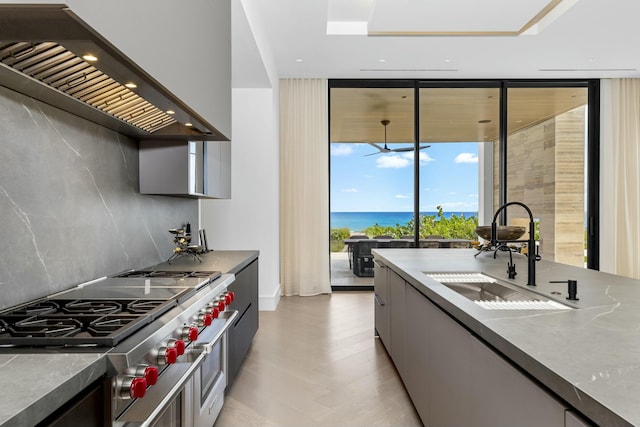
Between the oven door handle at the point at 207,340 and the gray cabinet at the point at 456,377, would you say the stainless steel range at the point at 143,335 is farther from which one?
the gray cabinet at the point at 456,377

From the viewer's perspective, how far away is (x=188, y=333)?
1.41m

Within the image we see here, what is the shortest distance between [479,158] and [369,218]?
1774 mm

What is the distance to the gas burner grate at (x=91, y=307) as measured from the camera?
4.16 ft

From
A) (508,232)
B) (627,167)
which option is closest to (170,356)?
(508,232)

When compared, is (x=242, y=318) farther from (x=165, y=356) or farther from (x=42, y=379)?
(x=42, y=379)

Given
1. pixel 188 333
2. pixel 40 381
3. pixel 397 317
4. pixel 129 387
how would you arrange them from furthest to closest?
pixel 397 317, pixel 188 333, pixel 129 387, pixel 40 381

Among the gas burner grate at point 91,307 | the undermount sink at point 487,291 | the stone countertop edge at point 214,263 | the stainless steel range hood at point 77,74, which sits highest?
the stainless steel range hood at point 77,74

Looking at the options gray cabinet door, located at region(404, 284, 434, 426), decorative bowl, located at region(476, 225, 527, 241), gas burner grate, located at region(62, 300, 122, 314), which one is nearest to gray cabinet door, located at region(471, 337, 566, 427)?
gray cabinet door, located at region(404, 284, 434, 426)

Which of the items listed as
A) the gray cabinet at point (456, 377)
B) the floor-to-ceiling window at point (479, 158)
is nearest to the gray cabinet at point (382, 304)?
the gray cabinet at point (456, 377)

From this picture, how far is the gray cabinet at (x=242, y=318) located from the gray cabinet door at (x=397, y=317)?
102 centimetres

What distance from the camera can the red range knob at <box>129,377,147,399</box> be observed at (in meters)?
0.98

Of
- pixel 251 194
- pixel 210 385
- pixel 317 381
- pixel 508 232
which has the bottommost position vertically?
pixel 317 381

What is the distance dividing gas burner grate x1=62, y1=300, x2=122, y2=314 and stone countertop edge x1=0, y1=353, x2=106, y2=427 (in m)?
0.36

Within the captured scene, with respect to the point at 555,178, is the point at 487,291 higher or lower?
lower
